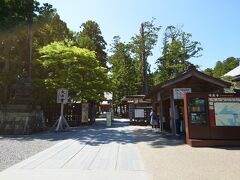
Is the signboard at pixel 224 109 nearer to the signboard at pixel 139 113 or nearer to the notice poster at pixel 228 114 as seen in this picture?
the notice poster at pixel 228 114

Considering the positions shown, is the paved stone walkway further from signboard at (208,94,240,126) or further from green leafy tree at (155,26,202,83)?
green leafy tree at (155,26,202,83)

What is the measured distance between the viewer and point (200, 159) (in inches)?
332

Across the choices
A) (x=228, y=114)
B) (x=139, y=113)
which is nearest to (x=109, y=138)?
(x=228, y=114)

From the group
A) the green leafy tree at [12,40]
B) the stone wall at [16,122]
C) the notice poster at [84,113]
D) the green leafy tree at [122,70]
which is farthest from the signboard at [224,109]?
the green leafy tree at [122,70]

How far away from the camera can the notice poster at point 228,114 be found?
11609 millimetres

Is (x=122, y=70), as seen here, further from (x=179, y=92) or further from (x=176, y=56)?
(x=179, y=92)

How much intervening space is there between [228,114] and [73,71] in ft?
45.7

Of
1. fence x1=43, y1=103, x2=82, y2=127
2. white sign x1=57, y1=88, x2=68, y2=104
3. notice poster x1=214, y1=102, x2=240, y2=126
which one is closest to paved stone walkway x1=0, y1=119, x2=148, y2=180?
notice poster x1=214, y1=102, x2=240, y2=126

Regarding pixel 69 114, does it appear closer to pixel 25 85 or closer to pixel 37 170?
pixel 25 85

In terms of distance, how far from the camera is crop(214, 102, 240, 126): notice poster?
38.1ft

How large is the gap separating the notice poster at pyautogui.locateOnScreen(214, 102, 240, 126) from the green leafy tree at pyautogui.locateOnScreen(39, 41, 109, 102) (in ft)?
42.7

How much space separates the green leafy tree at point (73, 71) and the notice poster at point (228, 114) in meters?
13.0

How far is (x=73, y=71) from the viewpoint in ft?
72.4

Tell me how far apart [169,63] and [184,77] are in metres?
23.2
